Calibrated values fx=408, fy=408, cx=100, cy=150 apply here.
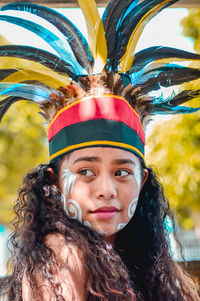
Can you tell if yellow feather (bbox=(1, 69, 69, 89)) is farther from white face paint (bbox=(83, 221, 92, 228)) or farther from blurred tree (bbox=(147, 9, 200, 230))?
blurred tree (bbox=(147, 9, 200, 230))

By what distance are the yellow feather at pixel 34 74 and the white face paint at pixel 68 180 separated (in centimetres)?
51

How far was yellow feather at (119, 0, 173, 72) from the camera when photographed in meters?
2.39

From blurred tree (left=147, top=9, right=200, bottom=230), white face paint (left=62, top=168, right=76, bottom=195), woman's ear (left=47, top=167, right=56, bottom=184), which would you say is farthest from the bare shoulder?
blurred tree (left=147, top=9, right=200, bottom=230)

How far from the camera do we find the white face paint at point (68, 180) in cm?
217

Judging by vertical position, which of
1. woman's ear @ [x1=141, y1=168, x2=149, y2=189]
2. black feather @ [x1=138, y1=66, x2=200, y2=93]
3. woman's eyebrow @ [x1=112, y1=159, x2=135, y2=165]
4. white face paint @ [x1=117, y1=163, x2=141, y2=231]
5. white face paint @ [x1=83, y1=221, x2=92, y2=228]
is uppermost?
black feather @ [x1=138, y1=66, x2=200, y2=93]

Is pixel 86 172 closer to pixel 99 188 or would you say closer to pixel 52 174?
pixel 99 188

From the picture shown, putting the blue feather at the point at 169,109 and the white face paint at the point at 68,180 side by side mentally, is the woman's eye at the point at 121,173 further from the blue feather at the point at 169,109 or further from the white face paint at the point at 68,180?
the blue feather at the point at 169,109

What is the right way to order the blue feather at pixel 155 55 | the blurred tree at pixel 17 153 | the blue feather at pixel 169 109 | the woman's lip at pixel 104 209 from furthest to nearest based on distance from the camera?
the blurred tree at pixel 17 153 → the blue feather at pixel 169 109 → the blue feather at pixel 155 55 → the woman's lip at pixel 104 209

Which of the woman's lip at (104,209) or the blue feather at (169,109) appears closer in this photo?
the woman's lip at (104,209)

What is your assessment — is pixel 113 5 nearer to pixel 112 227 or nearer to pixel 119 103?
pixel 119 103

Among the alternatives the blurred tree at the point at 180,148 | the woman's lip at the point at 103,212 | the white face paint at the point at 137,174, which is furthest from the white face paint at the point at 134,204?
the blurred tree at the point at 180,148

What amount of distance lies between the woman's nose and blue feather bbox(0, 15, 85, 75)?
650 millimetres

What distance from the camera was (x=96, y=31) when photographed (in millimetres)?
2338

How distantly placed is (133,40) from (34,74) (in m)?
0.62
